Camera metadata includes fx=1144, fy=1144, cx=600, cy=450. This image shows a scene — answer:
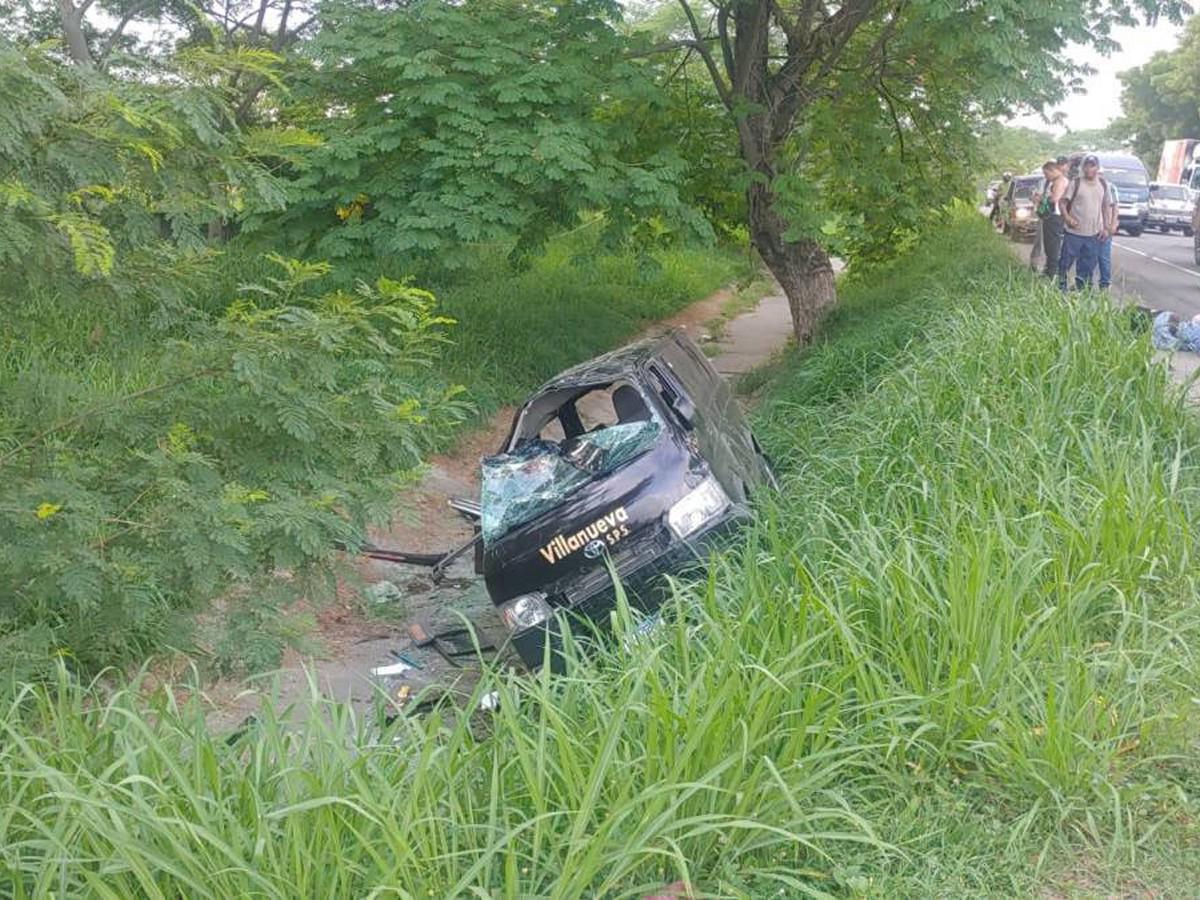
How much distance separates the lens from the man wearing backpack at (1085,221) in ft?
38.6

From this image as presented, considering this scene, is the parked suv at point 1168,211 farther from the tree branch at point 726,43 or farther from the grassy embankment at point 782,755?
the grassy embankment at point 782,755

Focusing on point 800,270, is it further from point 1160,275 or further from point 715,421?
point 1160,275

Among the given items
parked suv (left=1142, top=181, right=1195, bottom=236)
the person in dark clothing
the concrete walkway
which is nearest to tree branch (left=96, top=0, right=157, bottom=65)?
the concrete walkway

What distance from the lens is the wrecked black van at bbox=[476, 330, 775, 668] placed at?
5441mm

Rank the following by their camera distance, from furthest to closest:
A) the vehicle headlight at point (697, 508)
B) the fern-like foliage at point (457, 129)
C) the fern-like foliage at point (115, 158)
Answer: the fern-like foliage at point (457, 129)
the vehicle headlight at point (697, 508)
the fern-like foliage at point (115, 158)

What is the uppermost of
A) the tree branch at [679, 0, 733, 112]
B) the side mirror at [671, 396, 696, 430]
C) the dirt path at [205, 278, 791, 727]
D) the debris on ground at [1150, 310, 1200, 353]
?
the tree branch at [679, 0, 733, 112]

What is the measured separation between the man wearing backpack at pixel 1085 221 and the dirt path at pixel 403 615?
6.20m

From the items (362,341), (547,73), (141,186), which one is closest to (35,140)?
(141,186)

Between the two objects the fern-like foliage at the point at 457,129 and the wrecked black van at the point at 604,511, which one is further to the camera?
the fern-like foliage at the point at 457,129

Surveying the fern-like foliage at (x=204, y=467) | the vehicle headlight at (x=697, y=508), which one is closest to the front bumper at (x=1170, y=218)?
the vehicle headlight at (x=697, y=508)

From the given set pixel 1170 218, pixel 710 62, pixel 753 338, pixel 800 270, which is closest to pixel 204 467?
pixel 710 62

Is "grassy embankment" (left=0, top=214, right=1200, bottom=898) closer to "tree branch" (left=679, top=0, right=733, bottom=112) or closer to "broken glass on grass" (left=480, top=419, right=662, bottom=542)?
"broken glass on grass" (left=480, top=419, right=662, bottom=542)

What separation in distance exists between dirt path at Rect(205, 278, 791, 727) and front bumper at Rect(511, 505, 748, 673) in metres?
0.42

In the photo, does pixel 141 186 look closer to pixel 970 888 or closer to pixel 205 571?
pixel 205 571
